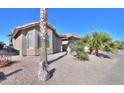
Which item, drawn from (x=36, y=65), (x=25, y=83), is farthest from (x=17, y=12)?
(x=25, y=83)

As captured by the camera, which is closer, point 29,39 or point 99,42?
point 29,39

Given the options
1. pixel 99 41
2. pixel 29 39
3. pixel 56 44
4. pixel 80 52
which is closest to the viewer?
pixel 80 52

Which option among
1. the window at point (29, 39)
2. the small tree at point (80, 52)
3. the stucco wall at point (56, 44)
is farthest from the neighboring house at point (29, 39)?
the small tree at point (80, 52)

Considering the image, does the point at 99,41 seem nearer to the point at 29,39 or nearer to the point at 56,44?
the point at 56,44

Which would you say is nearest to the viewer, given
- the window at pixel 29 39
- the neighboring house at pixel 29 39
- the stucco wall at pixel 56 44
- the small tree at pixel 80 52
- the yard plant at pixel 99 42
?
the small tree at pixel 80 52

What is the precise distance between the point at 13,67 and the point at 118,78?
18.2 ft

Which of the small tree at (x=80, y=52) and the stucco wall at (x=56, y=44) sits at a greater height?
the stucco wall at (x=56, y=44)

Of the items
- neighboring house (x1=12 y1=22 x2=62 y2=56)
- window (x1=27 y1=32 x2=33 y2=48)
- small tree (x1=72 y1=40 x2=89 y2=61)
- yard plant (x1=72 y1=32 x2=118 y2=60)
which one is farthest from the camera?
yard plant (x1=72 y1=32 x2=118 y2=60)

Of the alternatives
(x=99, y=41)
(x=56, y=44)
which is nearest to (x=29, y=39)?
(x=56, y=44)

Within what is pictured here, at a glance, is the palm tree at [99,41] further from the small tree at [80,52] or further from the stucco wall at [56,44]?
the small tree at [80,52]

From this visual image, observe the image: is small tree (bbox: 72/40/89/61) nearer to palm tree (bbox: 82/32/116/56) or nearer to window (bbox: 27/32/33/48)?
palm tree (bbox: 82/32/116/56)

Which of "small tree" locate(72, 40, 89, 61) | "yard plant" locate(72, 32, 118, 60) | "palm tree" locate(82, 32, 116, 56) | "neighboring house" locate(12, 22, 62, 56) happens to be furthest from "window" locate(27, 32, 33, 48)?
"palm tree" locate(82, 32, 116, 56)

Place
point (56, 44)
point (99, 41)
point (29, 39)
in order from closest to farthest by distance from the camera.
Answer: point (29, 39) < point (99, 41) < point (56, 44)

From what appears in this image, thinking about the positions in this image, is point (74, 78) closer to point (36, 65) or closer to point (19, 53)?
point (36, 65)
